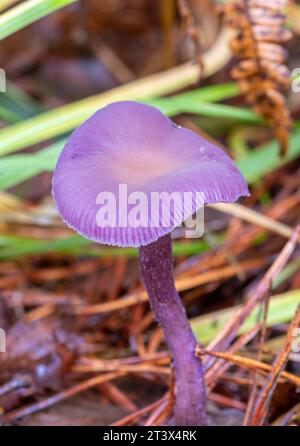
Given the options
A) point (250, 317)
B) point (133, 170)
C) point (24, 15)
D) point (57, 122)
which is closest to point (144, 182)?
point (133, 170)

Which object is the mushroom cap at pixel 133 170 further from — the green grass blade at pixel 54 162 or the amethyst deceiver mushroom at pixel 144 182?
the green grass blade at pixel 54 162

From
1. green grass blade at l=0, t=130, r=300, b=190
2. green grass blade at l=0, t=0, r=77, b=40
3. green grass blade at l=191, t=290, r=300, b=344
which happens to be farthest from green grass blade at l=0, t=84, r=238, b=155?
green grass blade at l=191, t=290, r=300, b=344

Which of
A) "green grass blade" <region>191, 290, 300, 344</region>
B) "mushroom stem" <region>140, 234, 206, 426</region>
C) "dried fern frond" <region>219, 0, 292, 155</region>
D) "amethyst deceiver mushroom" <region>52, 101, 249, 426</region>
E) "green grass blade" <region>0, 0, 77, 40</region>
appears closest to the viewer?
"amethyst deceiver mushroom" <region>52, 101, 249, 426</region>

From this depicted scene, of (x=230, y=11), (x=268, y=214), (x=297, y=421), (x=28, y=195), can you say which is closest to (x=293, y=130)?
(x=268, y=214)

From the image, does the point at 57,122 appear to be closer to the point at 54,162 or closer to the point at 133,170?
the point at 54,162

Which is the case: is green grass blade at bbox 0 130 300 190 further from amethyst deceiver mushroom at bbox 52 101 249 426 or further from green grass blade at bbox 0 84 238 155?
amethyst deceiver mushroom at bbox 52 101 249 426
